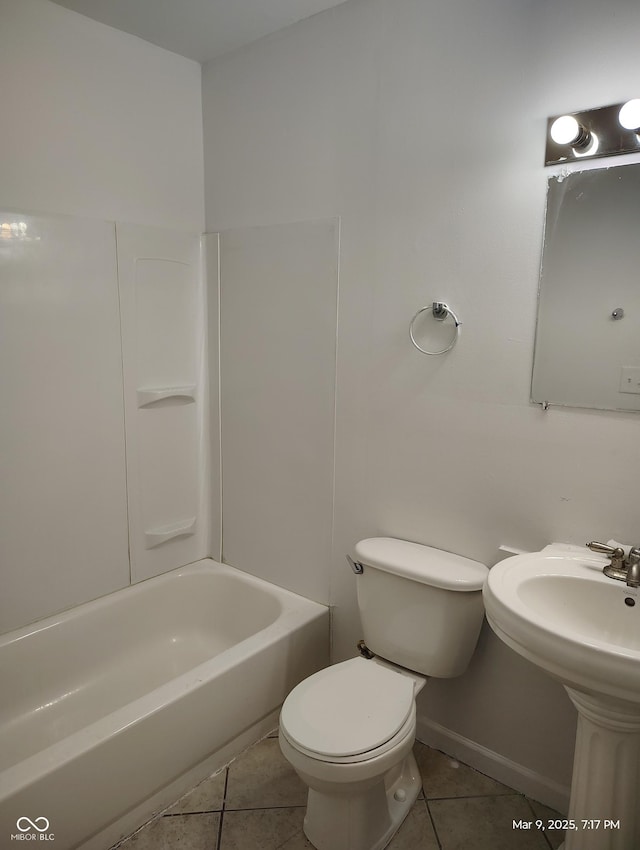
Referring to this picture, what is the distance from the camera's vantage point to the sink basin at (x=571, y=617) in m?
1.09

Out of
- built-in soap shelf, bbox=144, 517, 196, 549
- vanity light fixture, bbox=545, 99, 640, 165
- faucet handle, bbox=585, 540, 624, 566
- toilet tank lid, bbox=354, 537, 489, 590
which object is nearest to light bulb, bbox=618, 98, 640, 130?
vanity light fixture, bbox=545, 99, 640, 165

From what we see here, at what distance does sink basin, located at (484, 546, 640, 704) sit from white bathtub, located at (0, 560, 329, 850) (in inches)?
37.2

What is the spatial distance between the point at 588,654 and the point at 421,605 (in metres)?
0.69

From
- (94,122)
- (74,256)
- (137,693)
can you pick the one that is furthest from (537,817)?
(94,122)

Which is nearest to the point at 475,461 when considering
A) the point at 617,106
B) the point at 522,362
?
the point at 522,362

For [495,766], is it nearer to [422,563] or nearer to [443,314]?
[422,563]

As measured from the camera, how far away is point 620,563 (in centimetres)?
142

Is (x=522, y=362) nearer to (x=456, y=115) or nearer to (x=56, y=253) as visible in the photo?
(x=456, y=115)

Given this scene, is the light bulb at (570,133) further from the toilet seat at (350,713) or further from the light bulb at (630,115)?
the toilet seat at (350,713)

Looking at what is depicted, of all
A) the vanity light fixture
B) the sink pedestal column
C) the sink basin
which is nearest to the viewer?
the sink basin

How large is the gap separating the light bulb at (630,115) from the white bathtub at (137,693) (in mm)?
1798

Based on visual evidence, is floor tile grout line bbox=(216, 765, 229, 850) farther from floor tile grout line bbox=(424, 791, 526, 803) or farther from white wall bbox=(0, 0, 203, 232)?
white wall bbox=(0, 0, 203, 232)

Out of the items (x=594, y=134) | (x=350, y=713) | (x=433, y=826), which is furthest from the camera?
(x=433, y=826)

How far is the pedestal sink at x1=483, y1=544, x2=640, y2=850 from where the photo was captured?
3.67 feet
